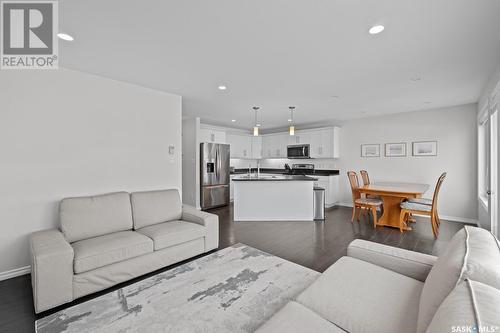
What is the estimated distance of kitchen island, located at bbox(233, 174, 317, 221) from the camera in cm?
494

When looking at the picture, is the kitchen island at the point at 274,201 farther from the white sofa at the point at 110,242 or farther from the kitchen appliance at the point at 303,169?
the kitchen appliance at the point at 303,169

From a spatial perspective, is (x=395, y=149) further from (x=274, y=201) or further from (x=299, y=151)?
(x=274, y=201)

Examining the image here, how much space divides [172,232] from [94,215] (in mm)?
947

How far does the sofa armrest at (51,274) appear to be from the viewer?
188cm

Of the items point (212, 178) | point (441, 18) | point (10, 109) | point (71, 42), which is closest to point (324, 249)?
point (441, 18)

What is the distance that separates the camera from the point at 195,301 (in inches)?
78.3

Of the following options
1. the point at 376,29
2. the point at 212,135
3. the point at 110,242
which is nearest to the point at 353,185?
the point at 376,29

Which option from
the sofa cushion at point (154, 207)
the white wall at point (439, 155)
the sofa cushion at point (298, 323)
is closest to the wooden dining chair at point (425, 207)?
the white wall at point (439, 155)

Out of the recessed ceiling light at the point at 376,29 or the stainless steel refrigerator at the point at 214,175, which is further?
the stainless steel refrigerator at the point at 214,175

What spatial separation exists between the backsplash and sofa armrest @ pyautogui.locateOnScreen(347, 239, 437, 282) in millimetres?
5117

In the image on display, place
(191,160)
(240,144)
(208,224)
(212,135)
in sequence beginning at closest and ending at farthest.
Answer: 1. (208,224)
2. (191,160)
3. (212,135)
4. (240,144)

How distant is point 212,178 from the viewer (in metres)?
6.05

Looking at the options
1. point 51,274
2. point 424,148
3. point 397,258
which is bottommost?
point 51,274

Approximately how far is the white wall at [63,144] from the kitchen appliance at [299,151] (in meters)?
4.54
